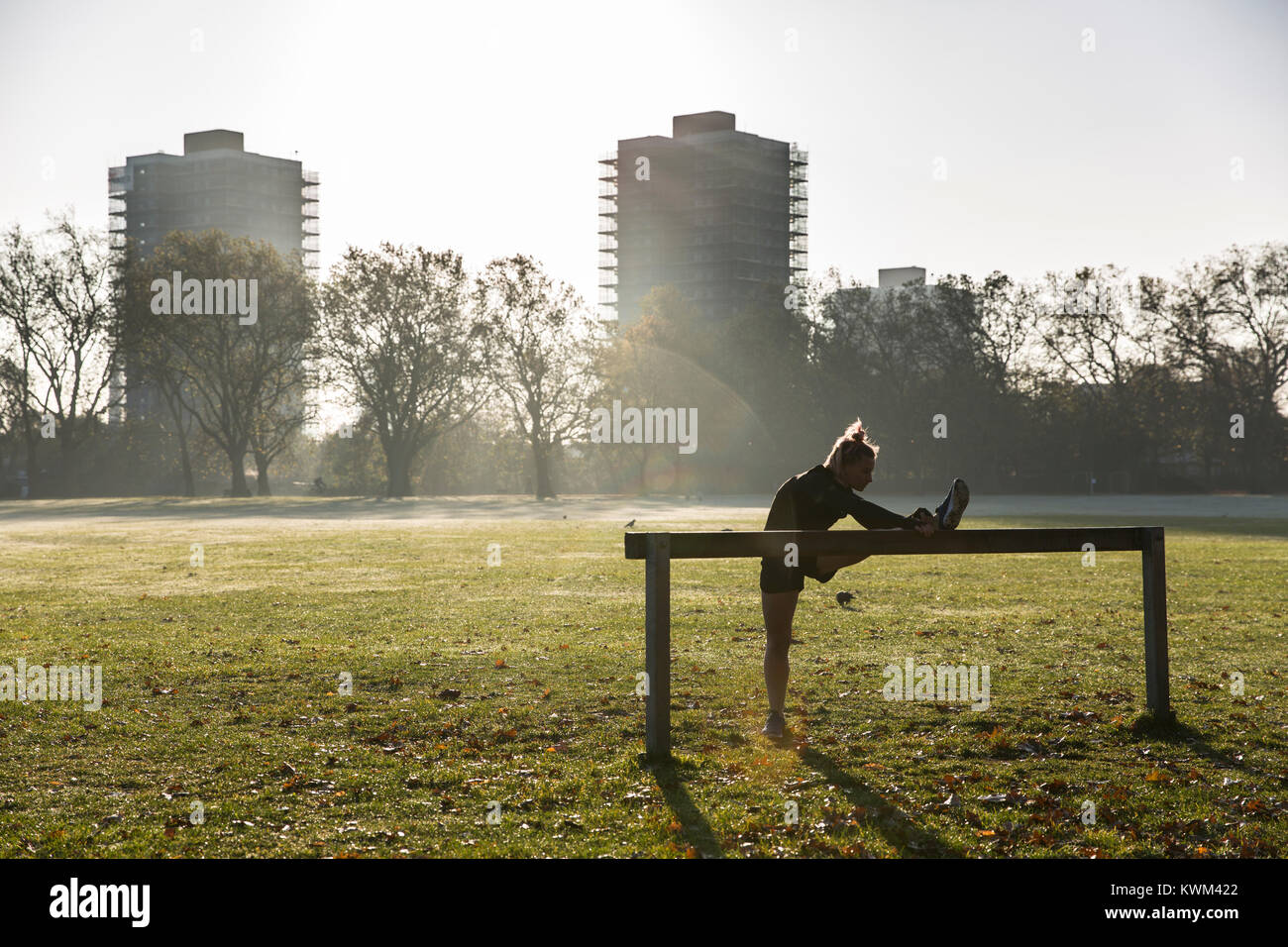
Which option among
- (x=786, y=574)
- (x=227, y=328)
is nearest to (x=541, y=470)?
(x=227, y=328)

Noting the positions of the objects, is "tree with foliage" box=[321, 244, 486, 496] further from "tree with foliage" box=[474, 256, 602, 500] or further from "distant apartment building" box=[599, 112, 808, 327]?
"distant apartment building" box=[599, 112, 808, 327]

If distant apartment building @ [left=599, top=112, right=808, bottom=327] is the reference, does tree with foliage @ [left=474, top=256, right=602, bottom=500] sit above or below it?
A: below

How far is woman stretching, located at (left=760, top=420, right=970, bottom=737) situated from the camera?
7.32 meters

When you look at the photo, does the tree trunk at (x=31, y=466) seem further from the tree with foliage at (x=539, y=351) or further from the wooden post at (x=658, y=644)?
the wooden post at (x=658, y=644)

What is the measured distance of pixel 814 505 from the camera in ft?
24.6

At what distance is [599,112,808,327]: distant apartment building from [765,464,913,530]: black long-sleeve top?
534ft

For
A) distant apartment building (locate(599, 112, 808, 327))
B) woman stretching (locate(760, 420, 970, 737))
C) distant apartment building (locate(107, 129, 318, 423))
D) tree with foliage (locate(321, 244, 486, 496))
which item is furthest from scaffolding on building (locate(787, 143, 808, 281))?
woman stretching (locate(760, 420, 970, 737))

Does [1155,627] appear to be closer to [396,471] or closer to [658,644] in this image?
[658,644]

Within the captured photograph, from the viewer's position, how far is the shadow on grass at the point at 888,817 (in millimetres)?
5363

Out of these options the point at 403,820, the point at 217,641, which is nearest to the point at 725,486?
the point at 217,641

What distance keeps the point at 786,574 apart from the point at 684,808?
182 centimetres

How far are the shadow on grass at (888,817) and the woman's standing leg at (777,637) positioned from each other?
521 millimetres

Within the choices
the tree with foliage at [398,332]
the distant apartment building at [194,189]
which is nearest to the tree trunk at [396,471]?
the tree with foliage at [398,332]
